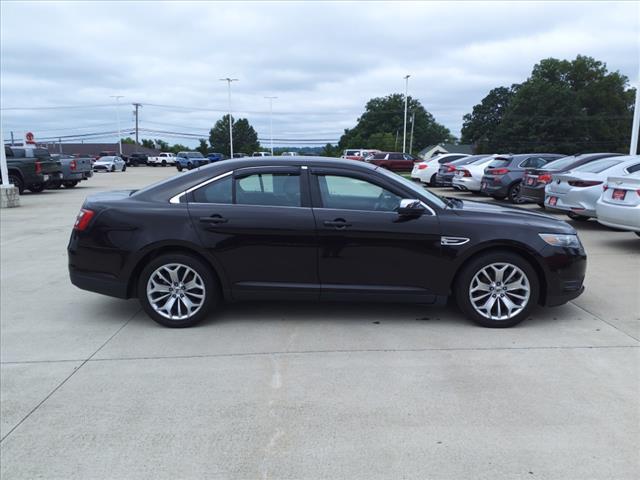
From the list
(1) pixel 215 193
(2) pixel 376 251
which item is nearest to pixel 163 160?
(1) pixel 215 193

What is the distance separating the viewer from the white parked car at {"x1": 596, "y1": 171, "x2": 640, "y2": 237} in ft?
26.0

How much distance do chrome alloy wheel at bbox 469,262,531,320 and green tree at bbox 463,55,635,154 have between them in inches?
2978

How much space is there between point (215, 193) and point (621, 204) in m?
6.42

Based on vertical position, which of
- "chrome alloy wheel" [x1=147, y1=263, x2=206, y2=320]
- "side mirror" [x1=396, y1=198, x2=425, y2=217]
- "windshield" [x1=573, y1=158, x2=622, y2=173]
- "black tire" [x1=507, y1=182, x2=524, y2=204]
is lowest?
"chrome alloy wheel" [x1=147, y1=263, x2=206, y2=320]

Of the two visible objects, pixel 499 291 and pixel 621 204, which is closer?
pixel 499 291

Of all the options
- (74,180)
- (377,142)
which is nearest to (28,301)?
(74,180)

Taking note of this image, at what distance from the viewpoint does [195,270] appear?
4938mm

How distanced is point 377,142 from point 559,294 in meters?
94.6

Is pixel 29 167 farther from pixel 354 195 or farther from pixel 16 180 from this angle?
pixel 354 195

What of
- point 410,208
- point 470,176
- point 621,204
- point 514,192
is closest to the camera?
point 410,208

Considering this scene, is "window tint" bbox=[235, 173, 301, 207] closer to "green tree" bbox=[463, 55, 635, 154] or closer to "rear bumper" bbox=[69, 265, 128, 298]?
"rear bumper" bbox=[69, 265, 128, 298]

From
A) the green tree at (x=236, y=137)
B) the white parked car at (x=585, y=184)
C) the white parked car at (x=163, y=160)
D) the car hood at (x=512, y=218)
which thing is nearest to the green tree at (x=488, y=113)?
the green tree at (x=236, y=137)

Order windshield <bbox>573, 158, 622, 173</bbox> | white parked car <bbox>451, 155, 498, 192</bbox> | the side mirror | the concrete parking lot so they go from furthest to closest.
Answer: white parked car <bbox>451, 155, 498, 192</bbox> < windshield <bbox>573, 158, 622, 173</bbox> < the side mirror < the concrete parking lot

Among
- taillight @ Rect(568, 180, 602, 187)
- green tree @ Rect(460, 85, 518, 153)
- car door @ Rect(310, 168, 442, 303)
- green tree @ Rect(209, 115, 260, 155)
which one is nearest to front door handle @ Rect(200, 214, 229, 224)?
car door @ Rect(310, 168, 442, 303)
